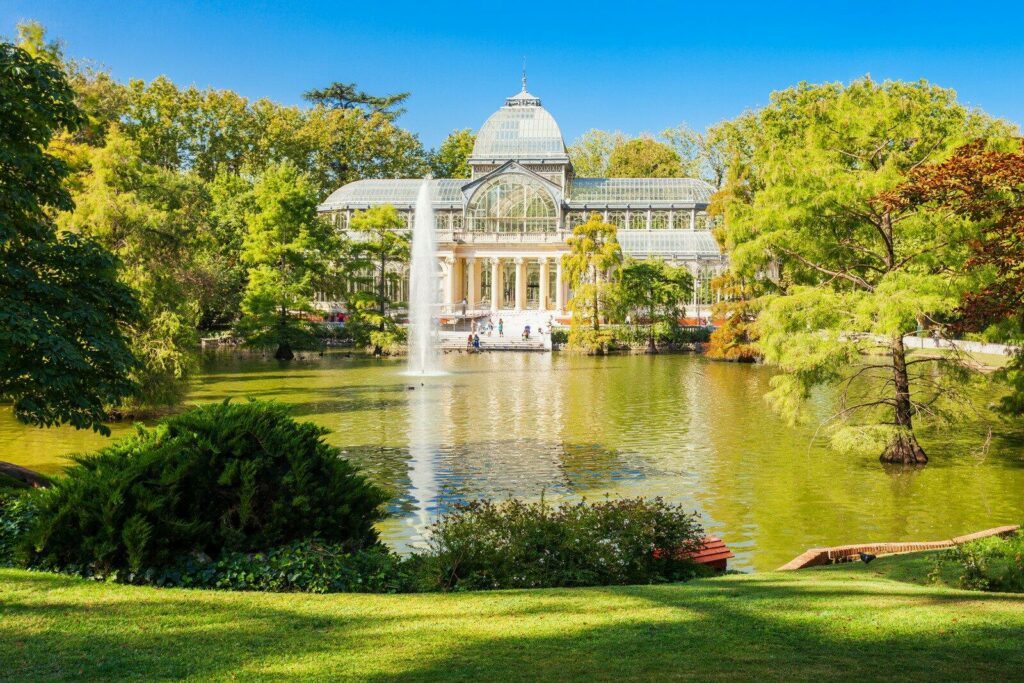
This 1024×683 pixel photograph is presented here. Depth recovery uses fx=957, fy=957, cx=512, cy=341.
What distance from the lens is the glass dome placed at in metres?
68.6

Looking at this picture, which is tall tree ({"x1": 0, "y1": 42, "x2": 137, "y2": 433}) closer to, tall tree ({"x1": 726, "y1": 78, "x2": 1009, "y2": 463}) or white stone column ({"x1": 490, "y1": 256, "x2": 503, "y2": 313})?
tall tree ({"x1": 726, "y1": 78, "x2": 1009, "y2": 463})

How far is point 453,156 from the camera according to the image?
89.2m

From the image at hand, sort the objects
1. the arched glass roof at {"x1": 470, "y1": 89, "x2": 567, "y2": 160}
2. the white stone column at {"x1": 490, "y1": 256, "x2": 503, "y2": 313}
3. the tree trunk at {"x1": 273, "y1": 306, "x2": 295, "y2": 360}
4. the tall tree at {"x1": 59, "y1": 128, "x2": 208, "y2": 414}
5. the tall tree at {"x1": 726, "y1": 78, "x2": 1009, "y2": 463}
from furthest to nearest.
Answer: the arched glass roof at {"x1": 470, "y1": 89, "x2": 567, "y2": 160} → the white stone column at {"x1": 490, "y1": 256, "x2": 503, "y2": 313} → the tree trunk at {"x1": 273, "y1": 306, "x2": 295, "y2": 360} → the tall tree at {"x1": 59, "y1": 128, "x2": 208, "y2": 414} → the tall tree at {"x1": 726, "y1": 78, "x2": 1009, "y2": 463}

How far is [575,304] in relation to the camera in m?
49.7

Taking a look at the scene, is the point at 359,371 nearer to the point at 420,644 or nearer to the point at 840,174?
the point at 840,174

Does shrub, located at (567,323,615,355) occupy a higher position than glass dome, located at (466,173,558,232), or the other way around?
glass dome, located at (466,173,558,232)

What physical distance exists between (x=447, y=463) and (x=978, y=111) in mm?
45500

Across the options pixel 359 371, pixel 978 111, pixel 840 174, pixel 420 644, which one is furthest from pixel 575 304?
pixel 420 644

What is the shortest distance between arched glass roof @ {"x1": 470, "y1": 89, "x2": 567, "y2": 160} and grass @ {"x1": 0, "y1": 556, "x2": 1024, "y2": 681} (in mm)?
64722

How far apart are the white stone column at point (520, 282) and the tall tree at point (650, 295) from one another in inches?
614

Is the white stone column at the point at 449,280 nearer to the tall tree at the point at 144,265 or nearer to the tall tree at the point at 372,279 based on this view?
the tall tree at the point at 372,279

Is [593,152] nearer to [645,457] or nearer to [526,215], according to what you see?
[526,215]

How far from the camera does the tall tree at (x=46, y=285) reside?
11688 mm

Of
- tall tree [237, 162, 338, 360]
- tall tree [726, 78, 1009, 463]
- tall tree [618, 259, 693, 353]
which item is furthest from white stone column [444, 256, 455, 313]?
tall tree [726, 78, 1009, 463]
